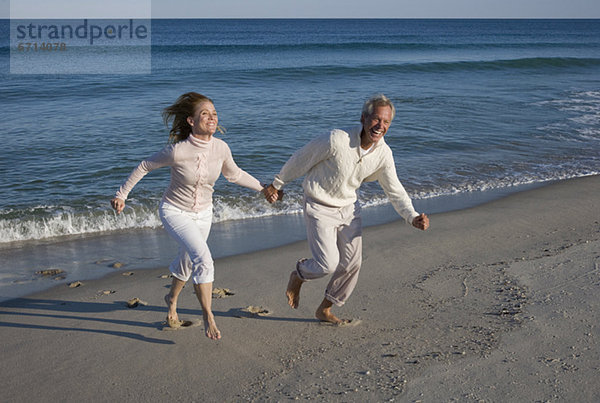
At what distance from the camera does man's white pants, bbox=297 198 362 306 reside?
4133 millimetres

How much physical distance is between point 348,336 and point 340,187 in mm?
1076

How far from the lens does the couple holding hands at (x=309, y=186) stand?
4008 mm

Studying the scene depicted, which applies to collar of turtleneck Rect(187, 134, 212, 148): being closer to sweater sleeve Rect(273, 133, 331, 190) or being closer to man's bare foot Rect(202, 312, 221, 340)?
sweater sleeve Rect(273, 133, 331, 190)

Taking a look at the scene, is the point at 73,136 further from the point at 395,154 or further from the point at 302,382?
the point at 302,382

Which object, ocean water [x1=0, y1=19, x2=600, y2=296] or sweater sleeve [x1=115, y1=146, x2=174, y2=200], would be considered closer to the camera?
sweater sleeve [x1=115, y1=146, x2=174, y2=200]

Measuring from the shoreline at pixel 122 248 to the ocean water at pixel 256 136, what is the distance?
44 mm

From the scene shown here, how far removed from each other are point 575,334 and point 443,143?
28.6ft

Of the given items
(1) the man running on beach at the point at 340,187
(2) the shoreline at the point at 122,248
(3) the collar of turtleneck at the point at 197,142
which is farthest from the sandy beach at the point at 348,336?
(3) the collar of turtleneck at the point at 197,142

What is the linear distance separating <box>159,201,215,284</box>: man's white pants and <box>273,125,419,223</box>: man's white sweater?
703mm

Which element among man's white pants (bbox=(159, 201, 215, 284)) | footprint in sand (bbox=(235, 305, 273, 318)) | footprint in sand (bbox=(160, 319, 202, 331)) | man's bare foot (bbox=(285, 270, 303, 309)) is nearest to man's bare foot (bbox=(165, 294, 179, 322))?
footprint in sand (bbox=(160, 319, 202, 331))

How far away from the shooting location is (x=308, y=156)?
407 centimetres

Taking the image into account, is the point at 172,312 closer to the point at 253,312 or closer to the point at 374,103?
the point at 253,312

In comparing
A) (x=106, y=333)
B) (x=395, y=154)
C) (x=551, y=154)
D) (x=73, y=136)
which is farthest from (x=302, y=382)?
(x=73, y=136)

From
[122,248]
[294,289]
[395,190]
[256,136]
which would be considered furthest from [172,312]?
[256,136]
